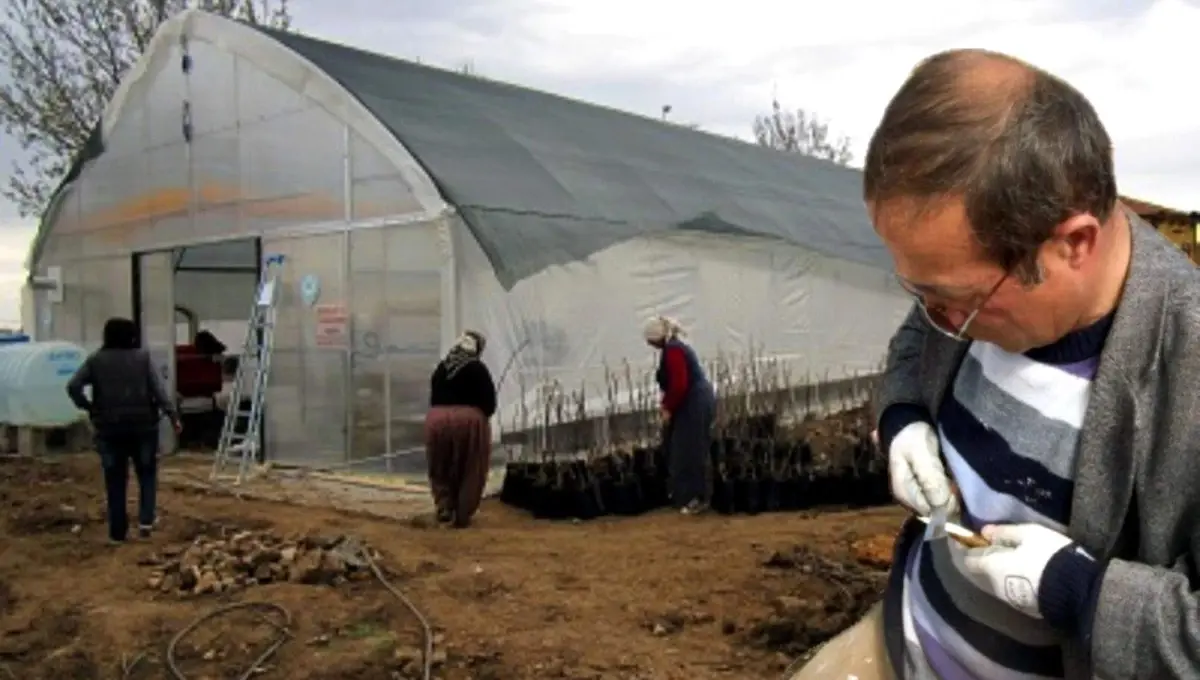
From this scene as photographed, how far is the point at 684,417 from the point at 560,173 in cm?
301

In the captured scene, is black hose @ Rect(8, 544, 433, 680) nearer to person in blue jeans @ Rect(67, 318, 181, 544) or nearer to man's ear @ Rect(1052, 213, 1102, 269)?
person in blue jeans @ Rect(67, 318, 181, 544)

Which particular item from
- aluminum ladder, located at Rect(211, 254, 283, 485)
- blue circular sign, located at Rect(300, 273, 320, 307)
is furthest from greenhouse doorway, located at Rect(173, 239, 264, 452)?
blue circular sign, located at Rect(300, 273, 320, 307)

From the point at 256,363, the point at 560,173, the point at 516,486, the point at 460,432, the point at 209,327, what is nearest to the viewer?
the point at 460,432

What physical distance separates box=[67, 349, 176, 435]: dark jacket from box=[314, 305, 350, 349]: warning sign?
2.28 m

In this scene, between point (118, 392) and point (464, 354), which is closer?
point (118, 392)

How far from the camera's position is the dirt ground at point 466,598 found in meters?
4.11

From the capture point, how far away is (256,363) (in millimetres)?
9211

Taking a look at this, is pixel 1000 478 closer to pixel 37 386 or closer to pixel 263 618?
pixel 263 618

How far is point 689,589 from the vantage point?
497 cm

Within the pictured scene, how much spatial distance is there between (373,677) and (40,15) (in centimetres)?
1500

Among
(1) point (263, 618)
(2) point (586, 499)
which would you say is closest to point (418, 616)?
(1) point (263, 618)

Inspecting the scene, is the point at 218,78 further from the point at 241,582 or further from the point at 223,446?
Result: the point at 241,582

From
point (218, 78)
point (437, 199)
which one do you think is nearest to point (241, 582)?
point (437, 199)

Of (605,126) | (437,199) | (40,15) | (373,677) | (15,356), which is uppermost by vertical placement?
(40,15)
